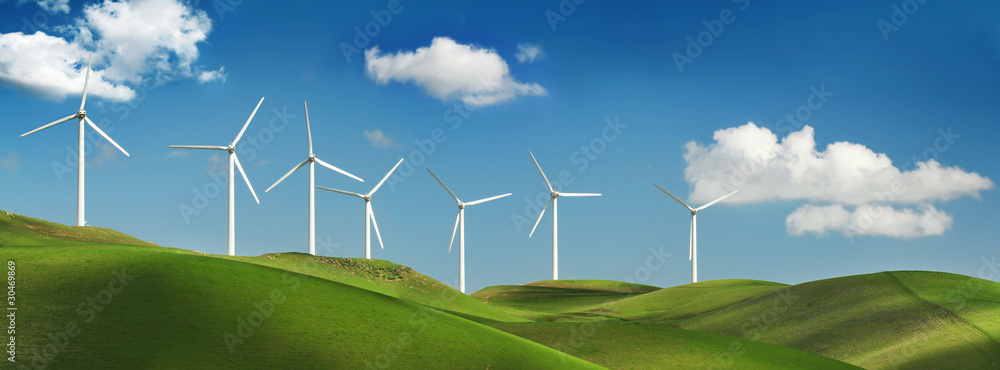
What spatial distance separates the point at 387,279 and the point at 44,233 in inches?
1354

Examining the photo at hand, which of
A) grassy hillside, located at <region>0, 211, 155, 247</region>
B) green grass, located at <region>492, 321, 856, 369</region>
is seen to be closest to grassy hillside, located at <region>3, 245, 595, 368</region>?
green grass, located at <region>492, 321, 856, 369</region>

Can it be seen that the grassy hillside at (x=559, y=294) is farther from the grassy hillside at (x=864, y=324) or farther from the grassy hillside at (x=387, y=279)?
the grassy hillside at (x=864, y=324)

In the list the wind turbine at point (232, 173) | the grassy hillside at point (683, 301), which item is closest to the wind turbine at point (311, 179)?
the wind turbine at point (232, 173)

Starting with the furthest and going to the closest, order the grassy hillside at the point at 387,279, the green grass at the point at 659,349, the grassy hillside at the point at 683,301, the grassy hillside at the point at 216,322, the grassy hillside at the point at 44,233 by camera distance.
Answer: the grassy hillside at the point at 683,301
the grassy hillside at the point at 387,279
the grassy hillside at the point at 44,233
the green grass at the point at 659,349
the grassy hillside at the point at 216,322

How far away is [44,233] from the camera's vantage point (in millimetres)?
57281

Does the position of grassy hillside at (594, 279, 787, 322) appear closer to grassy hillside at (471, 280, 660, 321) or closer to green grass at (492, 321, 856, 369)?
grassy hillside at (471, 280, 660, 321)

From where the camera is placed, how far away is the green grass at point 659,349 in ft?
152

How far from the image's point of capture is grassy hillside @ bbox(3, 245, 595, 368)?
1197 inches

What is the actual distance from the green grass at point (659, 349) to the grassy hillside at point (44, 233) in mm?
37899

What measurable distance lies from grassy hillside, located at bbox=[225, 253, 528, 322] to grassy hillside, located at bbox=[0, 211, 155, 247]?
13.6 metres

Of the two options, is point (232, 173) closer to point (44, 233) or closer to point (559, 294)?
point (44, 233)

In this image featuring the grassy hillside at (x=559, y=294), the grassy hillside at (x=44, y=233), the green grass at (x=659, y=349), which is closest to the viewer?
the green grass at (x=659, y=349)

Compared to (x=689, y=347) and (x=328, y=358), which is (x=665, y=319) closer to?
(x=689, y=347)

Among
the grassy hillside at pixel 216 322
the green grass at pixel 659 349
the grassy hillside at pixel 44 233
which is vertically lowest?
the green grass at pixel 659 349
